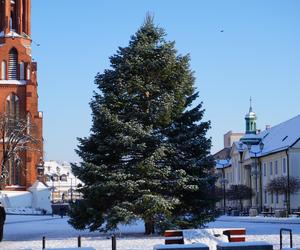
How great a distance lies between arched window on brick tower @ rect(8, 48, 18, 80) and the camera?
86312 millimetres

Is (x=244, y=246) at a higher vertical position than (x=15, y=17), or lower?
lower

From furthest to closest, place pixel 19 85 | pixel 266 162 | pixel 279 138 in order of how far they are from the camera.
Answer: pixel 19 85 → pixel 266 162 → pixel 279 138

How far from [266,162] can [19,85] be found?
31075 millimetres

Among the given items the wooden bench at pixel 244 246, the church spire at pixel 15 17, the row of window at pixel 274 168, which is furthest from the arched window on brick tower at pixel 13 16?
the wooden bench at pixel 244 246

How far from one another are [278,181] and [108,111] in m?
46.7

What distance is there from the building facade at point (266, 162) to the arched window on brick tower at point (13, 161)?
24370mm

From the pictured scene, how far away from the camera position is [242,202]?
3553 inches

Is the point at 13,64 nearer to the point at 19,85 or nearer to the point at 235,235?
the point at 19,85

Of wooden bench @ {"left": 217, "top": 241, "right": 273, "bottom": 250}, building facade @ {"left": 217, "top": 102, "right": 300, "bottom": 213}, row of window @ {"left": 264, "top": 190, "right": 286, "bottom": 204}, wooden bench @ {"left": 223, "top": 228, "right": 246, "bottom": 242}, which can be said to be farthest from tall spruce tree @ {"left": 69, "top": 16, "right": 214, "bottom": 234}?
row of window @ {"left": 264, "top": 190, "right": 286, "bottom": 204}

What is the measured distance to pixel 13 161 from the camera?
268 feet

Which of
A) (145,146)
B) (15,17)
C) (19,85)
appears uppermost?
(15,17)

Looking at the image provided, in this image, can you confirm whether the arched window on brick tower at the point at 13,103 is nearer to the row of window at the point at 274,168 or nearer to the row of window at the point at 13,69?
the row of window at the point at 13,69

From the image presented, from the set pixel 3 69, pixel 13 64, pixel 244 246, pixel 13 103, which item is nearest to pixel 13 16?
pixel 13 64

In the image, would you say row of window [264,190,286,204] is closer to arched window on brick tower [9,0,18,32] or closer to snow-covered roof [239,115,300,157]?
snow-covered roof [239,115,300,157]
